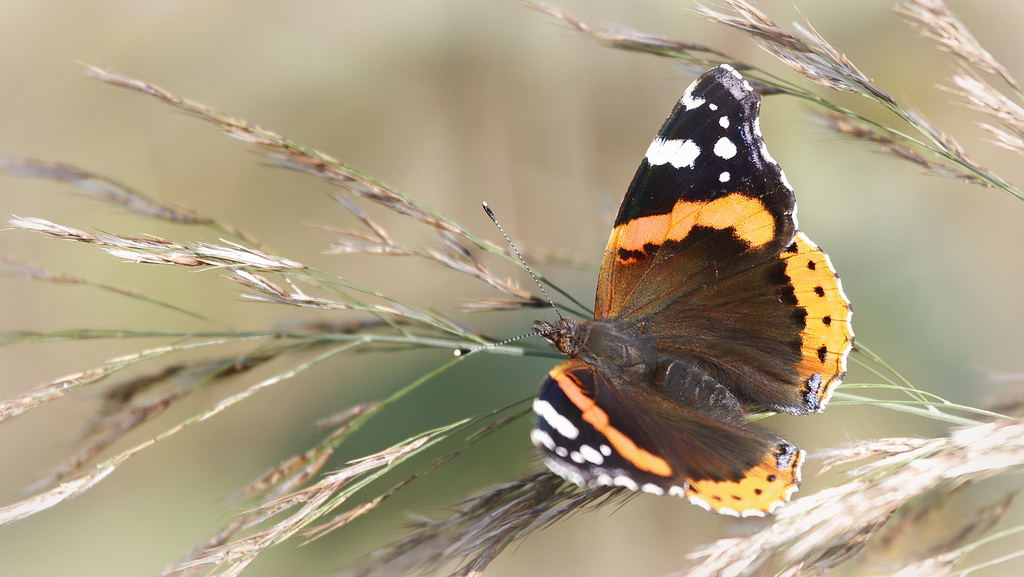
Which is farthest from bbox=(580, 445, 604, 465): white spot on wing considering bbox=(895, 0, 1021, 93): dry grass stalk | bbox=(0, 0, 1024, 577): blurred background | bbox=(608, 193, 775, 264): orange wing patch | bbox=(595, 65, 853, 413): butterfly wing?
bbox=(0, 0, 1024, 577): blurred background

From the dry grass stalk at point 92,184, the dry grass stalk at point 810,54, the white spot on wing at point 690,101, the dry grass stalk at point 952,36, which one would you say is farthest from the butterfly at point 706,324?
the dry grass stalk at point 92,184

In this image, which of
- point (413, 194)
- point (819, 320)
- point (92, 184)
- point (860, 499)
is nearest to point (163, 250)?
point (92, 184)

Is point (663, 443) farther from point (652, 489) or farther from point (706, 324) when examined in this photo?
point (706, 324)

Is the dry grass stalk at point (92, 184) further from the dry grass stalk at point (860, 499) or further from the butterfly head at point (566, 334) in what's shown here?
the dry grass stalk at point (860, 499)

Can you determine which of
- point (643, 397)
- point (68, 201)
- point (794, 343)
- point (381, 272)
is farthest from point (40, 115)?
point (794, 343)

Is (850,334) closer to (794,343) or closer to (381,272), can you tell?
(794,343)

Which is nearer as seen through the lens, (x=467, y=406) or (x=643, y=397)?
(x=643, y=397)

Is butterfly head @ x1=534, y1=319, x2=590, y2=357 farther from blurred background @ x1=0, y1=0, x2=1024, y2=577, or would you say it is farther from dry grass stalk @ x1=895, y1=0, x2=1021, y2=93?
blurred background @ x1=0, y1=0, x2=1024, y2=577
